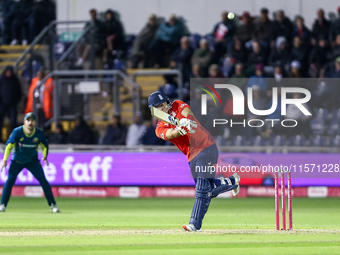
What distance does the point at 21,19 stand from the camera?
78.7 feet

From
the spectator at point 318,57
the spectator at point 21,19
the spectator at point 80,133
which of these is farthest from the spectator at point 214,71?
the spectator at point 21,19

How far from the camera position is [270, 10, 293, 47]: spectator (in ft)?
68.4

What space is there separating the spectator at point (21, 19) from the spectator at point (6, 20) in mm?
163

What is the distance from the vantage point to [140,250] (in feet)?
27.4

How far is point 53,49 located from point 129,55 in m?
2.77

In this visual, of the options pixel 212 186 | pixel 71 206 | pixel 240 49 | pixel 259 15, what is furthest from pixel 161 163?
pixel 212 186

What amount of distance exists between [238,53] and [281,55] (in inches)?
52.5

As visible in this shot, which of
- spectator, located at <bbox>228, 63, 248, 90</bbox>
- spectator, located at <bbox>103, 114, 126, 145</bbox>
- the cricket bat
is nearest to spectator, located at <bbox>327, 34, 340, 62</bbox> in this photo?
spectator, located at <bbox>228, 63, 248, 90</bbox>

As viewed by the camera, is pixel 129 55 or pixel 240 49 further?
pixel 129 55

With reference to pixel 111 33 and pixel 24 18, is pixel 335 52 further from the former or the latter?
pixel 24 18

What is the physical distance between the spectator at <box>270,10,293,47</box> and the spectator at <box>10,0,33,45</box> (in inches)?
356

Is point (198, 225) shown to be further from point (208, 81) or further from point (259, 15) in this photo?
point (259, 15)

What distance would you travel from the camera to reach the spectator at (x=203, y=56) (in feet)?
67.6

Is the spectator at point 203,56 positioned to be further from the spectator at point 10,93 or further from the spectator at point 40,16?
the spectator at point 40,16
